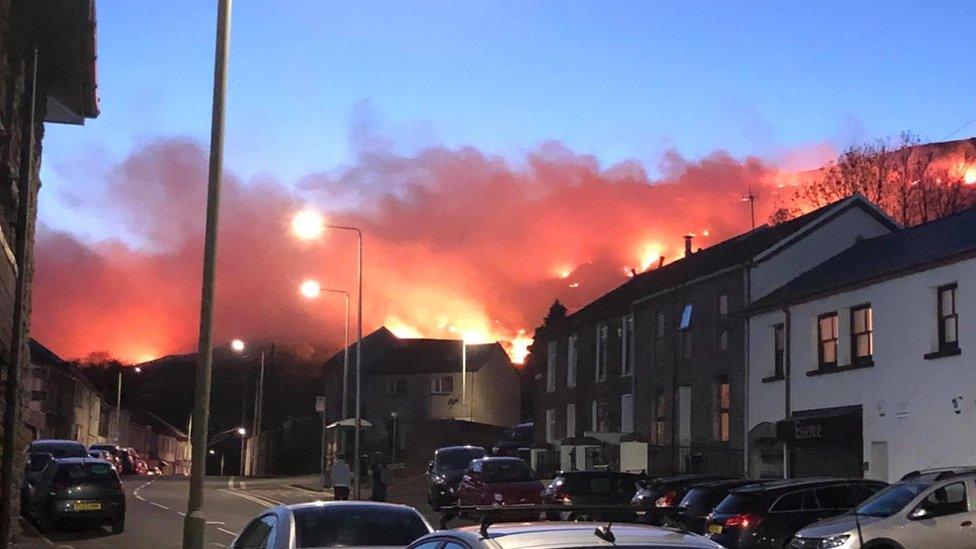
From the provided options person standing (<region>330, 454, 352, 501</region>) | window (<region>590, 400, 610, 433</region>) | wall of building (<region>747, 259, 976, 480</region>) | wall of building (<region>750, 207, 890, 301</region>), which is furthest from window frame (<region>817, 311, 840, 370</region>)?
window (<region>590, 400, 610, 433</region>)

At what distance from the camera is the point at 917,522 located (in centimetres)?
1581

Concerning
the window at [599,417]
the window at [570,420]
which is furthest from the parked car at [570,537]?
the window at [570,420]

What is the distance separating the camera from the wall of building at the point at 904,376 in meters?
27.4

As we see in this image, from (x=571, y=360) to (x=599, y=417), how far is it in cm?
457

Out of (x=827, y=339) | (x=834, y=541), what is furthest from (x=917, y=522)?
(x=827, y=339)

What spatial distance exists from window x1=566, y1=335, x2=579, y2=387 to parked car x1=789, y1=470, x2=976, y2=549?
1557 inches

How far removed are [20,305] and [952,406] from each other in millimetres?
20369

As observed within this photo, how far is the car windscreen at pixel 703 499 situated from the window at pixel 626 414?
2758cm

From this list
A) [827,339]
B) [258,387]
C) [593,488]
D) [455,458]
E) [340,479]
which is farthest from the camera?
[258,387]

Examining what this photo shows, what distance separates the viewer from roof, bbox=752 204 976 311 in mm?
29531

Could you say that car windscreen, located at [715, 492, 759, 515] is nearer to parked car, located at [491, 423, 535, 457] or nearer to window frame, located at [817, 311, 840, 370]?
window frame, located at [817, 311, 840, 370]

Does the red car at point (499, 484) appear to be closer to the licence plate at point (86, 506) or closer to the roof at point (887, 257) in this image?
the licence plate at point (86, 506)

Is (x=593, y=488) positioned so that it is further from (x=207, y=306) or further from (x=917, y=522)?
(x=207, y=306)

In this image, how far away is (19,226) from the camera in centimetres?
1741
